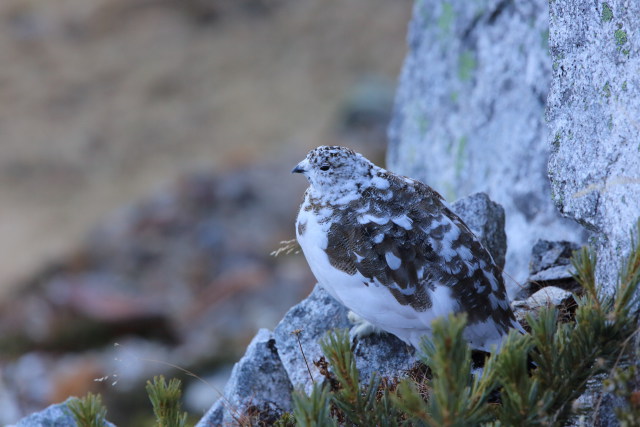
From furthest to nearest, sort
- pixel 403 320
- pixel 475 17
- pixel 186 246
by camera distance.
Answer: pixel 186 246 < pixel 475 17 < pixel 403 320

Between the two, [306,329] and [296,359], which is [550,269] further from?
[296,359]

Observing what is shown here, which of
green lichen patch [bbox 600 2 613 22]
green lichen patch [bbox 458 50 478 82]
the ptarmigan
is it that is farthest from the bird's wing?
green lichen patch [bbox 458 50 478 82]

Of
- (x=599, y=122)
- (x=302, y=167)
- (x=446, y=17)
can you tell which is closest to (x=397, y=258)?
(x=302, y=167)

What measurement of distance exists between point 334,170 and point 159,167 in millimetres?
17031

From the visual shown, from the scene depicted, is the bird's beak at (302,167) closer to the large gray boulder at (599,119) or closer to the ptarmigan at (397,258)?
the ptarmigan at (397,258)

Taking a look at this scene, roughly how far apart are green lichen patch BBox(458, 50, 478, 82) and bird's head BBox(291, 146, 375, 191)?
3553 millimetres

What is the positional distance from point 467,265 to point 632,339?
3.02 ft

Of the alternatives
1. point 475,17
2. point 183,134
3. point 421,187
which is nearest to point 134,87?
point 183,134

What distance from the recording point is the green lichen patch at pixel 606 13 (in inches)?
128

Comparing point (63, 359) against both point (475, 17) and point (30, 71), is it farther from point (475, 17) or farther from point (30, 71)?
point (30, 71)

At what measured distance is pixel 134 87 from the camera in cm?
2306

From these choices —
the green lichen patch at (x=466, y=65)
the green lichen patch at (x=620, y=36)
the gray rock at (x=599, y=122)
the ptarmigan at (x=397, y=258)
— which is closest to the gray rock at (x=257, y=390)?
the ptarmigan at (x=397, y=258)

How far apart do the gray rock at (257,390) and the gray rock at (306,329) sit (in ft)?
0.22

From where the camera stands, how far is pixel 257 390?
3.85m
